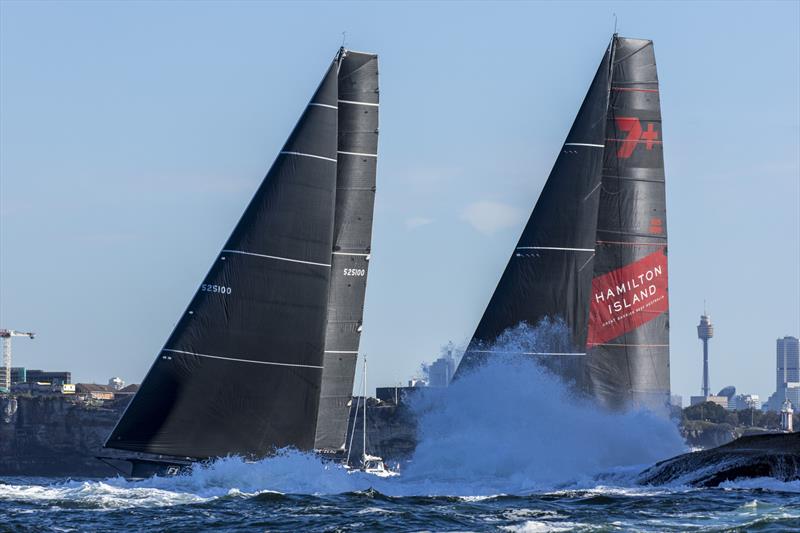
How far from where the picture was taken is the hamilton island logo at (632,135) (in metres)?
47.7

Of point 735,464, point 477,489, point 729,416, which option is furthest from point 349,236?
point 729,416

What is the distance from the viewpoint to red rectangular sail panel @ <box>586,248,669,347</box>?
47688 mm

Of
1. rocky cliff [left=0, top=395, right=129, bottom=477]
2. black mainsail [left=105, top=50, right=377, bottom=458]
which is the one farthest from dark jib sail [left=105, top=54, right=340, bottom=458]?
rocky cliff [left=0, top=395, right=129, bottom=477]

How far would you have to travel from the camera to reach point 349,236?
43.2 m

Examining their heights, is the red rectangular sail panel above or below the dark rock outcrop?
above

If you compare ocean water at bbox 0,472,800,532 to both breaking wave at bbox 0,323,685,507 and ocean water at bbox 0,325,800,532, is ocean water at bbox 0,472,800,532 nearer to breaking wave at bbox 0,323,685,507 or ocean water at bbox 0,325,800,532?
ocean water at bbox 0,325,800,532

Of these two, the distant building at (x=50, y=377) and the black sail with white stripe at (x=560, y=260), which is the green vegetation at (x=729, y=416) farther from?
the black sail with white stripe at (x=560, y=260)

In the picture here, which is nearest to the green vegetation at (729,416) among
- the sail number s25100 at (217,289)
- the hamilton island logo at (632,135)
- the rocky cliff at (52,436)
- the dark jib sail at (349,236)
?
the rocky cliff at (52,436)

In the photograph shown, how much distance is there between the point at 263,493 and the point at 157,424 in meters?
4.22

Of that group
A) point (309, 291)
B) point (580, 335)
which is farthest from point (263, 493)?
point (580, 335)

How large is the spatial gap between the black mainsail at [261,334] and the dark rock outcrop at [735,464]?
9246mm

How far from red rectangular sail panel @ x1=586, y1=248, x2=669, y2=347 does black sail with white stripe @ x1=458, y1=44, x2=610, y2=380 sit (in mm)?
2503

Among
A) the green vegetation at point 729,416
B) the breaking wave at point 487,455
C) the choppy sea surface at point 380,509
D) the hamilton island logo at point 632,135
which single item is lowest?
the choppy sea surface at point 380,509

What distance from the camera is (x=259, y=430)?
39.4 metres
